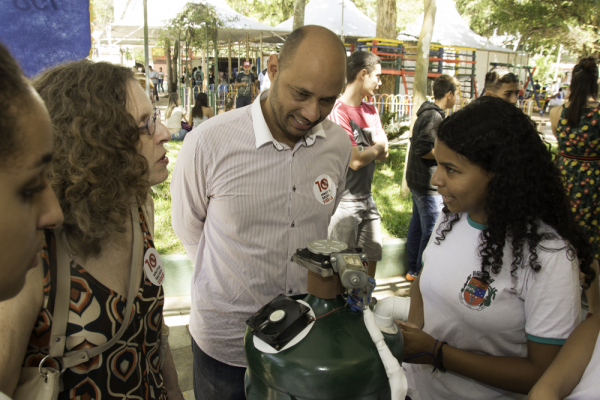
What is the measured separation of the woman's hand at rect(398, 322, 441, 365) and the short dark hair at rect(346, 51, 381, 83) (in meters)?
2.89

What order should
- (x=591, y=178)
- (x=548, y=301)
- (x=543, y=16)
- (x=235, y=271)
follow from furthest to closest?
(x=543, y=16) < (x=591, y=178) < (x=235, y=271) < (x=548, y=301)

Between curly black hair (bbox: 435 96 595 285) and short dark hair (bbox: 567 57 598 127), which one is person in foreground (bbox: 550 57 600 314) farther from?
curly black hair (bbox: 435 96 595 285)

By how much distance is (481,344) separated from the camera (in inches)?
58.7

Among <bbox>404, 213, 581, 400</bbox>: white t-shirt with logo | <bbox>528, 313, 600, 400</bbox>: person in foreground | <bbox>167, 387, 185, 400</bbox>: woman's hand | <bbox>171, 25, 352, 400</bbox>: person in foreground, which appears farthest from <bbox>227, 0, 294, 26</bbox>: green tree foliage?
<bbox>528, 313, 600, 400</bbox>: person in foreground

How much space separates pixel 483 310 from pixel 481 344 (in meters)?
0.14

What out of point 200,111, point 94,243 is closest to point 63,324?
point 94,243

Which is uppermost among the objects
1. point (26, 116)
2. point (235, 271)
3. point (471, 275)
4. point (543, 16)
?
point (543, 16)

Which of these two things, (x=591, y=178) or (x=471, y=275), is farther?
(x=591, y=178)

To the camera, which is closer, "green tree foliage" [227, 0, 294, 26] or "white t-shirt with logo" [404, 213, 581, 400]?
"white t-shirt with logo" [404, 213, 581, 400]

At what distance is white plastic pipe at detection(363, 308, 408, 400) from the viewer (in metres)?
0.87

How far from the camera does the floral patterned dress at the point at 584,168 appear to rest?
380 cm

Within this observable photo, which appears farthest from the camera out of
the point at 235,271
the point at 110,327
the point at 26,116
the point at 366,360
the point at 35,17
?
the point at 35,17

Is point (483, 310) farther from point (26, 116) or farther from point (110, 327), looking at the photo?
point (26, 116)

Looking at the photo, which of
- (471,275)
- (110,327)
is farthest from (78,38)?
(471,275)
